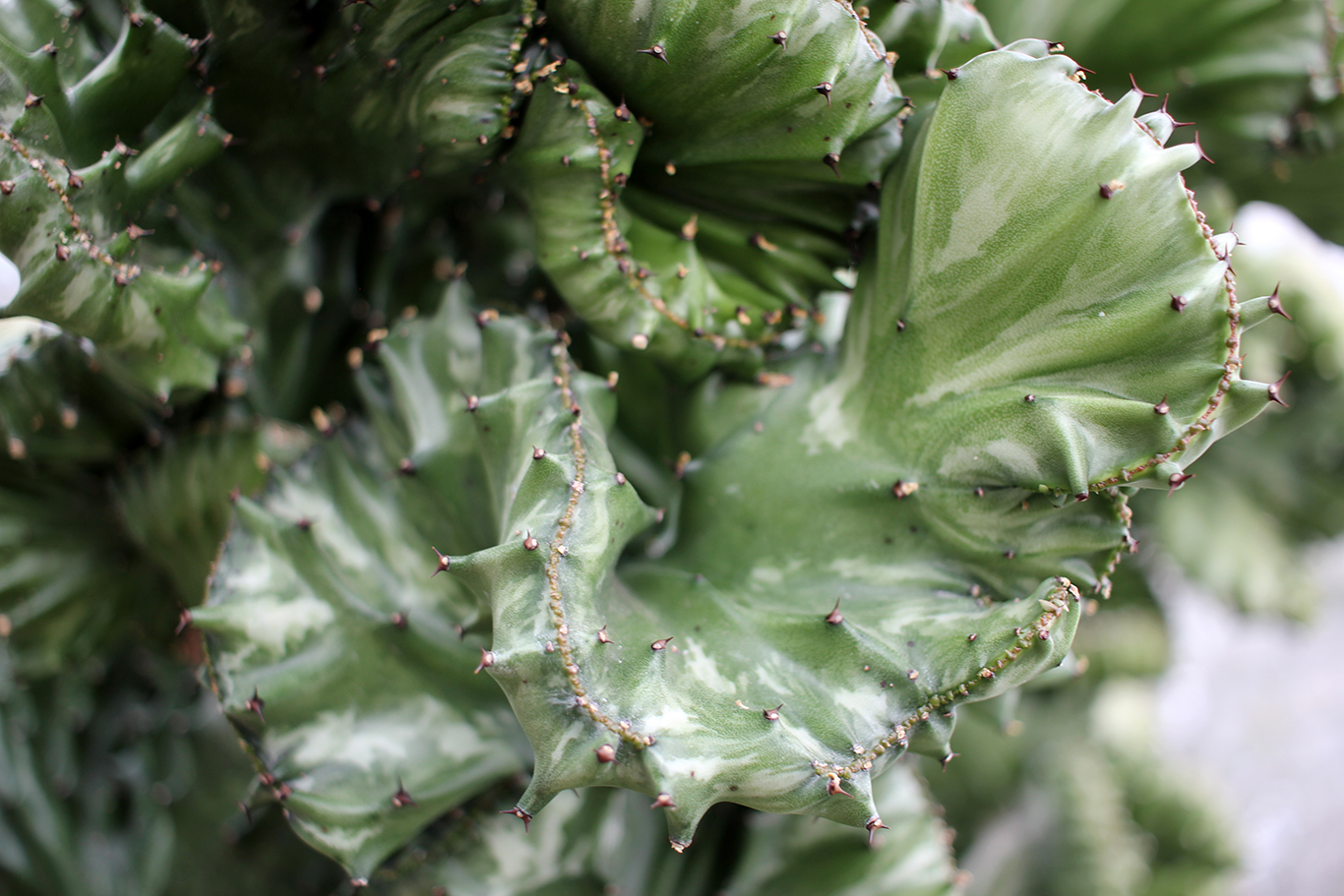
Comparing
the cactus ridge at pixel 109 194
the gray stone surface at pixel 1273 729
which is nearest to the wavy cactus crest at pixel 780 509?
the cactus ridge at pixel 109 194

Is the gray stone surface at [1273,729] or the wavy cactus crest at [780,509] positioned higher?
the wavy cactus crest at [780,509]

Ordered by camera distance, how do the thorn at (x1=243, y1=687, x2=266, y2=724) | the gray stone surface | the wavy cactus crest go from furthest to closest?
the gray stone surface, the thorn at (x1=243, y1=687, x2=266, y2=724), the wavy cactus crest

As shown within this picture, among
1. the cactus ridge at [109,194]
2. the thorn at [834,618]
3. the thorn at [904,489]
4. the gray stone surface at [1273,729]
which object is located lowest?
the gray stone surface at [1273,729]

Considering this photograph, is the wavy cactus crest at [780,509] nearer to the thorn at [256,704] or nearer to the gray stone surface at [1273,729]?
the thorn at [256,704]

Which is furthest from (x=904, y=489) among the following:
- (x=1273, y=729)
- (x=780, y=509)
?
(x=1273, y=729)

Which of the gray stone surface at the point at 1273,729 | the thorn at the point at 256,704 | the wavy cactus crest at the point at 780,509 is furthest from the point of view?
the gray stone surface at the point at 1273,729

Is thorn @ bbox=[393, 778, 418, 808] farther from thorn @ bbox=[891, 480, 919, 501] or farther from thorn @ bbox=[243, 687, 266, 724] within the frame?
thorn @ bbox=[891, 480, 919, 501]

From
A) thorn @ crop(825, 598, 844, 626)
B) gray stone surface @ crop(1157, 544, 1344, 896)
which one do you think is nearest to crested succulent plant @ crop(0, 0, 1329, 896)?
thorn @ crop(825, 598, 844, 626)

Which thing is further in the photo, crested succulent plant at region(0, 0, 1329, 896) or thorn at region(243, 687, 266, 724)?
thorn at region(243, 687, 266, 724)
